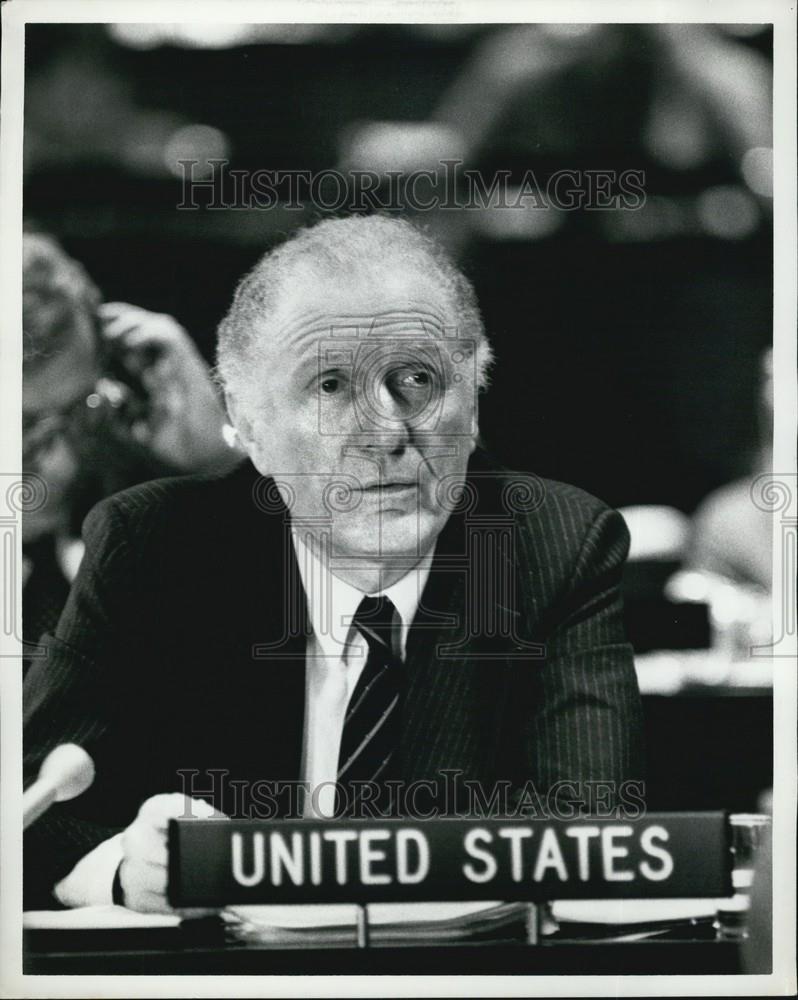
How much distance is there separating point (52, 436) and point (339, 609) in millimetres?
651

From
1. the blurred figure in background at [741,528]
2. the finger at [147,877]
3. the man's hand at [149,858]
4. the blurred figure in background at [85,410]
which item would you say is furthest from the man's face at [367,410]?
the finger at [147,877]

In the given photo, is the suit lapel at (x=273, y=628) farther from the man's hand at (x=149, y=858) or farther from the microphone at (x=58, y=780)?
the microphone at (x=58, y=780)

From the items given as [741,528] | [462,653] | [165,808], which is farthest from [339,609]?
[741,528]

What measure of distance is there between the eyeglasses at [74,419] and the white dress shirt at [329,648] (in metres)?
0.43

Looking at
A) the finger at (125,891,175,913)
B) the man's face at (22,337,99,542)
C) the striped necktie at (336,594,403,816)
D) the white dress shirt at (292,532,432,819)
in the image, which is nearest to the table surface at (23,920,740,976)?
the finger at (125,891,175,913)

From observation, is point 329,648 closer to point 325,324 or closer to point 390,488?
point 390,488

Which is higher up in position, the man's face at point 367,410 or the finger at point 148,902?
the man's face at point 367,410

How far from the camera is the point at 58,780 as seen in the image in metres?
1.99

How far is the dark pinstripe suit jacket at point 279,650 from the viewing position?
77.8 inches


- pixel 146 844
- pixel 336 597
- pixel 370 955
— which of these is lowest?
pixel 370 955

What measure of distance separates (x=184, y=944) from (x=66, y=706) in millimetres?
507

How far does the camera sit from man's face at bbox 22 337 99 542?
2.00 metres

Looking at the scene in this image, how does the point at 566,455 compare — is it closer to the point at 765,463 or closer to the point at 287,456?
the point at 765,463

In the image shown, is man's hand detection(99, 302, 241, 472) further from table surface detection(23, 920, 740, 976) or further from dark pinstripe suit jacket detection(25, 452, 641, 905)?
table surface detection(23, 920, 740, 976)
